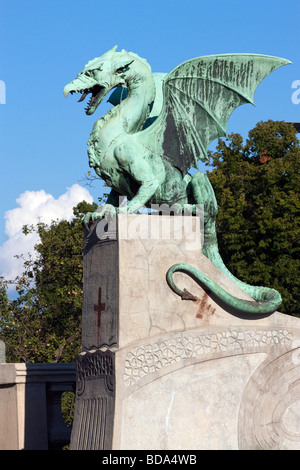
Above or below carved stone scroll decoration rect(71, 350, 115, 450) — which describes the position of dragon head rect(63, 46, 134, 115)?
above

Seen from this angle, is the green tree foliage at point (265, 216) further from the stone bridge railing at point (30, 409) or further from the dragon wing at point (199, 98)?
the dragon wing at point (199, 98)

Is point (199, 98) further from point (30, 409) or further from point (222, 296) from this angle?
point (30, 409)

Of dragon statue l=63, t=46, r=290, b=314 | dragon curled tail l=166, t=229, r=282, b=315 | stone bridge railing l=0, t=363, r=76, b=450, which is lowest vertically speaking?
stone bridge railing l=0, t=363, r=76, b=450

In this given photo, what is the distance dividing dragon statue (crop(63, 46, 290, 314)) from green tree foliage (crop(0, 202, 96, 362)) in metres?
12.0

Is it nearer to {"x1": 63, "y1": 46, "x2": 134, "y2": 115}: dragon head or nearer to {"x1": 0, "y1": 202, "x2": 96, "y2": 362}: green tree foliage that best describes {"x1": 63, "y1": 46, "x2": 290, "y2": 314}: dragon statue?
{"x1": 63, "y1": 46, "x2": 134, "y2": 115}: dragon head

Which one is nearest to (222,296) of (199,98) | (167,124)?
(167,124)

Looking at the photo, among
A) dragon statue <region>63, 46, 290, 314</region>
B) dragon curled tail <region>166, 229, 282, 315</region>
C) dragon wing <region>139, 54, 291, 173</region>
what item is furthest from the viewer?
dragon wing <region>139, 54, 291, 173</region>

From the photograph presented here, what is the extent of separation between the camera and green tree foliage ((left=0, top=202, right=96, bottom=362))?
70.7ft

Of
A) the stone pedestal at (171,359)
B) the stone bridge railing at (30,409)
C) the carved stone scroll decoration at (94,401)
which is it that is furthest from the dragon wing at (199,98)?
the stone bridge railing at (30,409)

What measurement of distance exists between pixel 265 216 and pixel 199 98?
39.9ft

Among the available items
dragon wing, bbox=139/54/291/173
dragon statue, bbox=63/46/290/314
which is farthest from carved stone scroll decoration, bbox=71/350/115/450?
dragon wing, bbox=139/54/291/173

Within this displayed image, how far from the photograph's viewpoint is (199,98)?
9.76m

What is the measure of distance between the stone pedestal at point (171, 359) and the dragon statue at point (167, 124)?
0.58 m
